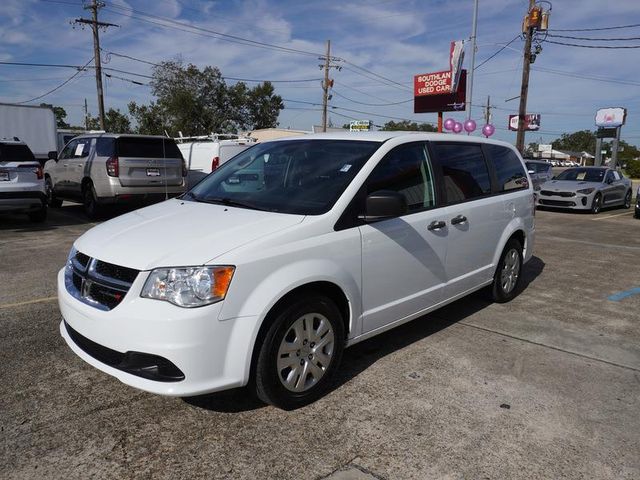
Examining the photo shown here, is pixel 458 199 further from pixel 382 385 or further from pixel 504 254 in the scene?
pixel 382 385

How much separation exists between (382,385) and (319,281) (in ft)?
3.15

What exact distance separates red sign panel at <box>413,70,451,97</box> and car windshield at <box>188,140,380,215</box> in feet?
82.8

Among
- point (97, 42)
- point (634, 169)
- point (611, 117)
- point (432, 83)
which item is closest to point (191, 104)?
point (97, 42)

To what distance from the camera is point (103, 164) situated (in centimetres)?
1041

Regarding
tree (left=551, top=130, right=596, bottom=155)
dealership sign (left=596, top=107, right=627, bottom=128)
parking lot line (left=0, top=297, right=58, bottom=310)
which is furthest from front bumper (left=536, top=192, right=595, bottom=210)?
tree (left=551, top=130, right=596, bottom=155)

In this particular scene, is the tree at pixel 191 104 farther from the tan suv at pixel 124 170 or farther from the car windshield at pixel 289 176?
the car windshield at pixel 289 176

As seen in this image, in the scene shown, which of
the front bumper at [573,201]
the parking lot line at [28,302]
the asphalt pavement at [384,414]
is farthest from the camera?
the front bumper at [573,201]

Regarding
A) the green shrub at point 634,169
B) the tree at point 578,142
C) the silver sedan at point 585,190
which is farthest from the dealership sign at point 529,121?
the tree at point 578,142

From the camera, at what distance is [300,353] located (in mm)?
3191

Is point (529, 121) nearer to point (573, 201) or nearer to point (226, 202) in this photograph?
point (573, 201)

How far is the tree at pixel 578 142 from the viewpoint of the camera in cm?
14625

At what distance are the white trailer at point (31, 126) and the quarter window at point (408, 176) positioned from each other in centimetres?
1695

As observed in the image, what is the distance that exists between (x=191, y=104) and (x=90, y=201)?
122 ft

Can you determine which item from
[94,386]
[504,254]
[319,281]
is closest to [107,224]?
[94,386]
